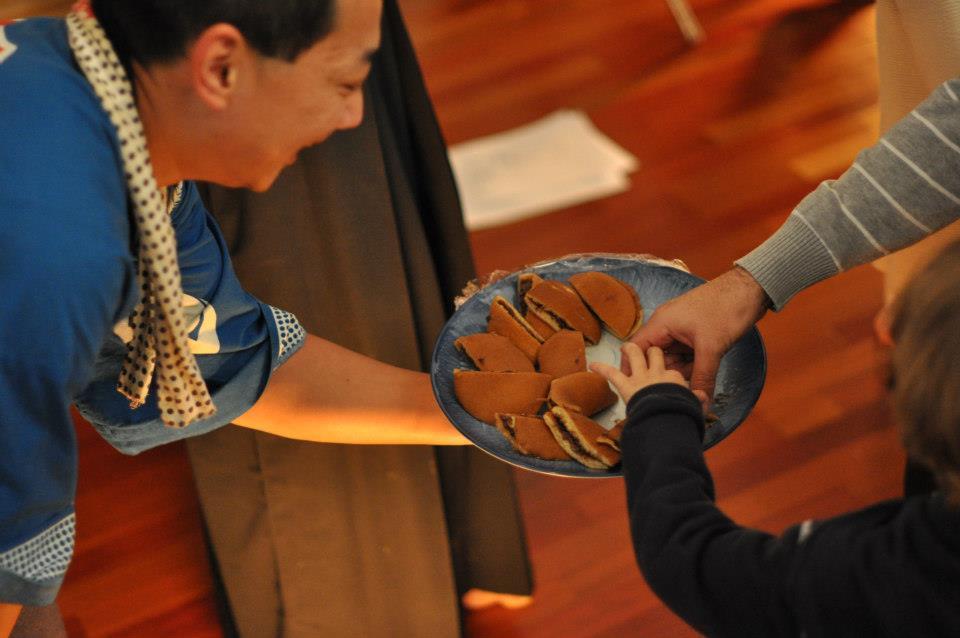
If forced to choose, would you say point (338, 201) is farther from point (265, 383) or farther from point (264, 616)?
point (264, 616)

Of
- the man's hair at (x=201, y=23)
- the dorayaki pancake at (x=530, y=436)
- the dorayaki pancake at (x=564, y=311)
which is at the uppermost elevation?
the man's hair at (x=201, y=23)

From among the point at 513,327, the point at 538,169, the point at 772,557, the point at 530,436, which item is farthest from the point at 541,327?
the point at 538,169

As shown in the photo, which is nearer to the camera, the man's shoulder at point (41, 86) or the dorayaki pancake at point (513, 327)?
the man's shoulder at point (41, 86)

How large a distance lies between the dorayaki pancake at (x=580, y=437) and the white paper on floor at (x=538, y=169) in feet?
4.90

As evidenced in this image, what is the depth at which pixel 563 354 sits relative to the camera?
3.60 ft

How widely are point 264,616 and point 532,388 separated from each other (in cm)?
83

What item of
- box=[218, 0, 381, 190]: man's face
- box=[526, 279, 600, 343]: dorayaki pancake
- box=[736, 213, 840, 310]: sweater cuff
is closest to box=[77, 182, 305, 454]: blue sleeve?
box=[218, 0, 381, 190]: man's face

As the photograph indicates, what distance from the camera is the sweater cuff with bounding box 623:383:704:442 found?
35.6 inches

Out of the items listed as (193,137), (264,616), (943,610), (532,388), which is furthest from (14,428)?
(264,616)

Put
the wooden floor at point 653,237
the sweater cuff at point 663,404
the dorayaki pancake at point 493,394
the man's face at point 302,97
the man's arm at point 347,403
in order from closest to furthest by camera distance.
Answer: the man's face at point 302,97
the sweater cuff at point 663,404
the dorayaki pancake at point 493,394
the man's arm at point 347,403
the wooden floor at point 653,237

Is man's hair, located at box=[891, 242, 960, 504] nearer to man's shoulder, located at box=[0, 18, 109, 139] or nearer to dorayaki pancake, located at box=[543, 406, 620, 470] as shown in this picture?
dorayaki pancake, located at box=[543, 406, 620, 470]

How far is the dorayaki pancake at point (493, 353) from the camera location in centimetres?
108

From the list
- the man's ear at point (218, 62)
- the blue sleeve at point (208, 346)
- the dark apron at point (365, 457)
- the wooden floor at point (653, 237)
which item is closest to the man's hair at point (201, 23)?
the man's ear at point (218, 62)

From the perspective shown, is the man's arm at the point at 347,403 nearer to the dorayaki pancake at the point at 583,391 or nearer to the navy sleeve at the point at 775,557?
the dorayaki pancake at the point at 583,391
